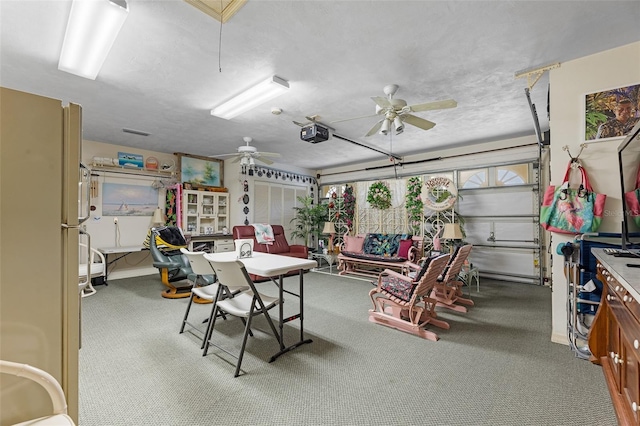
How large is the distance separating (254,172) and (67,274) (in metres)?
5.92

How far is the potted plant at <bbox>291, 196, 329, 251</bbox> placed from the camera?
7.59 metres

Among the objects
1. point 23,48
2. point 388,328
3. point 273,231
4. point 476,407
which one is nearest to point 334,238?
point 273,231

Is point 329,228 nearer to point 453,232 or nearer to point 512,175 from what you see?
point 453,232

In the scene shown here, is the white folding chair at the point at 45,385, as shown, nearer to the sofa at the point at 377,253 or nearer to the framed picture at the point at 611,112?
the framed picture at the point at 611,112

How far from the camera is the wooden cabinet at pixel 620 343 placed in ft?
4.10

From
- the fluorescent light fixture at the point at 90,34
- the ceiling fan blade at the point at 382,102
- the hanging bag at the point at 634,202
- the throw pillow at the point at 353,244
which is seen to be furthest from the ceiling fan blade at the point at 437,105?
the throw pillow at the point at 353,244

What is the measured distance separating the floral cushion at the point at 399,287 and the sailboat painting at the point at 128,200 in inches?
206

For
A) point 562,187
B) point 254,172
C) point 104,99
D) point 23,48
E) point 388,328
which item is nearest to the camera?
point 23,48

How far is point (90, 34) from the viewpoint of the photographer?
210 centimetres

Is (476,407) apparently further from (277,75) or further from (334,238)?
(334,238)

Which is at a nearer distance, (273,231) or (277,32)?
(277,32)

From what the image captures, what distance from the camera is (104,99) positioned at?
341cm

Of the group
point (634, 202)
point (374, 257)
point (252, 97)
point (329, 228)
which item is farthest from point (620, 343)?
point (329, 228)

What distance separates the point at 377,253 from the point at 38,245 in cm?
548
